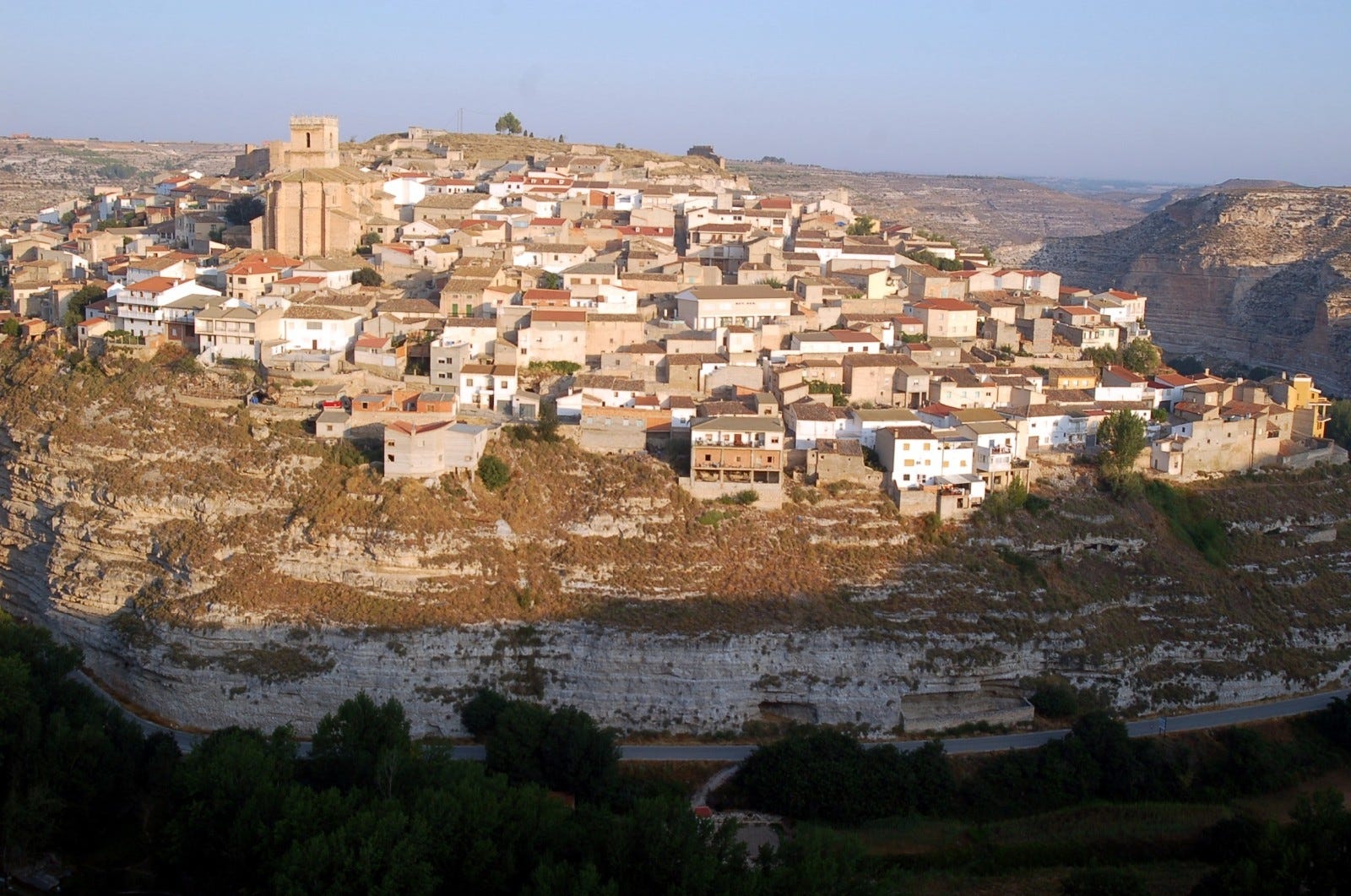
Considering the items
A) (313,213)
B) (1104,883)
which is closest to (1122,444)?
(1104,883)

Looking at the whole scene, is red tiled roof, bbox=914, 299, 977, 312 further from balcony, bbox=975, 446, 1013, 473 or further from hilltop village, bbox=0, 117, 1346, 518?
balcony, bbox=975, 446, 1013, 473

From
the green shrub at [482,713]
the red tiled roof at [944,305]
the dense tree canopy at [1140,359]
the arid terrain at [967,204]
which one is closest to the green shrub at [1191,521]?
the dense tree canopy at [1140,359]

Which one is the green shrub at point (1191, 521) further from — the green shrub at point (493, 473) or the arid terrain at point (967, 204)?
the arid terrain at point (967, 204)

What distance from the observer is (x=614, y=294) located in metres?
31.5

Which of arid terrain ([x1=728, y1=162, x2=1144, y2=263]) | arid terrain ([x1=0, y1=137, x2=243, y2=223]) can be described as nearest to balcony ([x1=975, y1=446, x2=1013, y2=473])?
arid terrain ([x1=728, y1=162, x2=1144, y2=263])

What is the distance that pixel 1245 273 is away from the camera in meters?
61.6

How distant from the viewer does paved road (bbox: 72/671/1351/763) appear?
21.7m

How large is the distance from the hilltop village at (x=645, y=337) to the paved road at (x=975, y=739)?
4775mm

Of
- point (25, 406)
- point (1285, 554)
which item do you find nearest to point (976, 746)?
point (1285, 554)

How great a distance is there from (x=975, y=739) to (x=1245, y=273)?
46.5m

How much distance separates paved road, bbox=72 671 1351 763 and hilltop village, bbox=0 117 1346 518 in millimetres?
4775

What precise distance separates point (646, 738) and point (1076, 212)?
331ft

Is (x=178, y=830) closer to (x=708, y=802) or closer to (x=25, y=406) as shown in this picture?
(x=708, y=802)

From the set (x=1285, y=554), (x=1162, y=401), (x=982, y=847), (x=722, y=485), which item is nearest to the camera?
(x=982, y=847)
